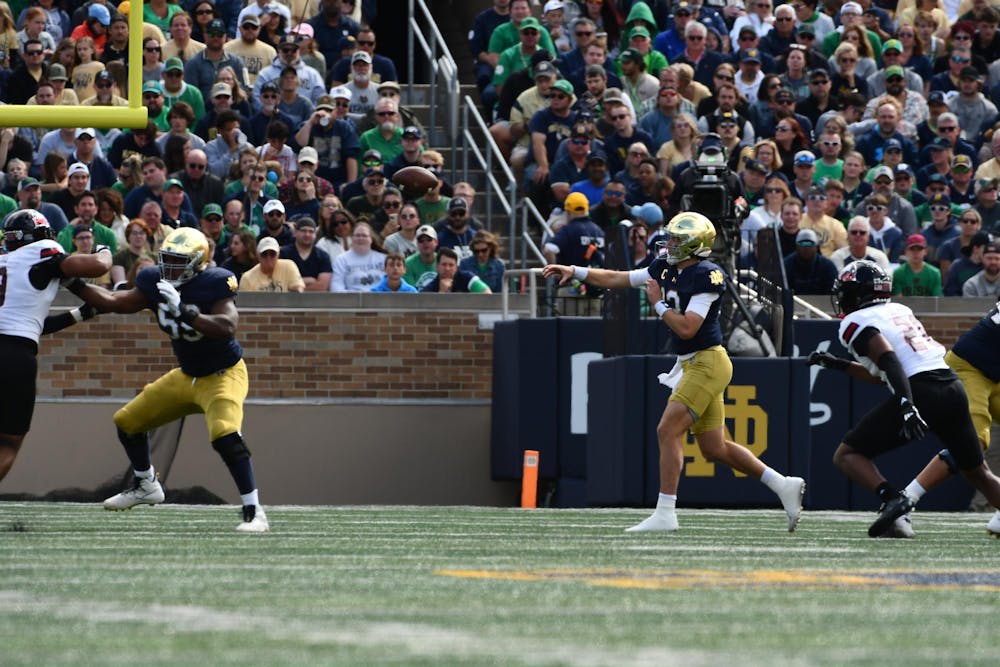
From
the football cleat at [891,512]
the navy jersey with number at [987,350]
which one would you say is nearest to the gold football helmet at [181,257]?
the football cleat at [891,512]

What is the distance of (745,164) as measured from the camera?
18.2m

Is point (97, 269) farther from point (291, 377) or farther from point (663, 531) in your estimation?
point (291, 377)

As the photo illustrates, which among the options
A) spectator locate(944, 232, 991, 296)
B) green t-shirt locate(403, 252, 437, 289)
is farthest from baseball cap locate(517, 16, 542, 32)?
spectator locate(944, 232, 991, 296)

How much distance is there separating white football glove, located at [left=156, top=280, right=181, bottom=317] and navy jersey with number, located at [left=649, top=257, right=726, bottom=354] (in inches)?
104

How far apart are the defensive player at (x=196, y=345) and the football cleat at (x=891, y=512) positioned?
325 centimetres

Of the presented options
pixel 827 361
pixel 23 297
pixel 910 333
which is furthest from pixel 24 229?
pixel 910 333

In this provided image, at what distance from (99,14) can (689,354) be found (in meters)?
9.88

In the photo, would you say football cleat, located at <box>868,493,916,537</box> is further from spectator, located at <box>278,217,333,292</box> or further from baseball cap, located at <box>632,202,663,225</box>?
spectator, located at <box>278,217,333,292</box>

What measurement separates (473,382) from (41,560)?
919cm

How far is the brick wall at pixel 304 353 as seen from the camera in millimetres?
16641

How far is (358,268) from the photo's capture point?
55.1 ft

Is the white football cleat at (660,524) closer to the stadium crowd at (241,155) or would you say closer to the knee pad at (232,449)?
the knee pad at (232,449)

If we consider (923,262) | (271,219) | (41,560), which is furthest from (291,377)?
(41,560)

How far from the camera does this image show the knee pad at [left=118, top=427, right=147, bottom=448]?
11.0 m
